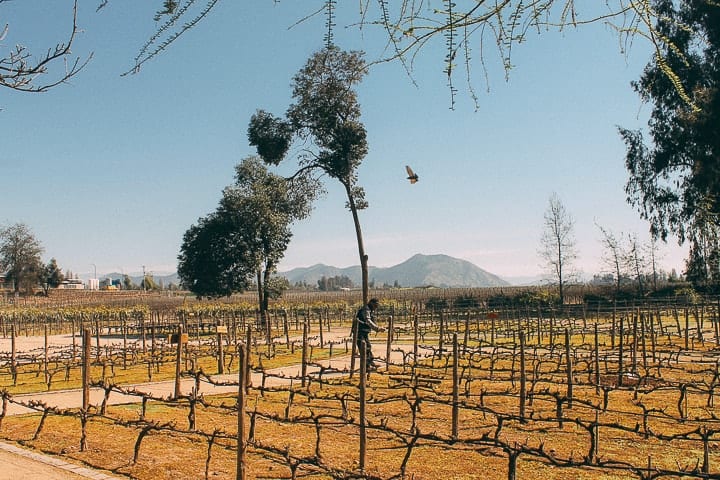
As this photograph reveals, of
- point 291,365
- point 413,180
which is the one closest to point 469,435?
point 291,365

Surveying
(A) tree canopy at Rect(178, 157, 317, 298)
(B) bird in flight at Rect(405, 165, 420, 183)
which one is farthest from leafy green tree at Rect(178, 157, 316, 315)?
(B) bird in flight at Rect(405, 165, 420, 183)

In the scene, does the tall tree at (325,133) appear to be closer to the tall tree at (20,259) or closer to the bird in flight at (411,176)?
the bird in flight at (411,176)

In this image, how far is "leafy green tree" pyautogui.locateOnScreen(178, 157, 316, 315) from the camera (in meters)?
32.9

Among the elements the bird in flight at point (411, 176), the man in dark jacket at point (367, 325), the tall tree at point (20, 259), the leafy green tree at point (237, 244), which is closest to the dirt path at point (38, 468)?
the man in dark jacket at point (367, 325)

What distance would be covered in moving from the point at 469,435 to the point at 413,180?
441 inches

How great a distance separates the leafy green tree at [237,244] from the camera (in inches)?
1297

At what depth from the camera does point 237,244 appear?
3350 centimetres

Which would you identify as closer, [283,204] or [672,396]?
[672,396]

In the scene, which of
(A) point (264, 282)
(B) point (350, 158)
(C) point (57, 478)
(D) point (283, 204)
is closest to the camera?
(C) point (57, 478)

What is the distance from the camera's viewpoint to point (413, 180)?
1927cm

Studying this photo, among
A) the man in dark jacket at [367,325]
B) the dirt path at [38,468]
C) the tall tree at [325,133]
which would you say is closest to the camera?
the dirt path at [38,468]

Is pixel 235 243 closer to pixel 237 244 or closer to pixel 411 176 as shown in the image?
pixel 237 244

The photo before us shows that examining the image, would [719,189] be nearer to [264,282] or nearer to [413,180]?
[413,180]

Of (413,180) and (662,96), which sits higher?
(662,96)
